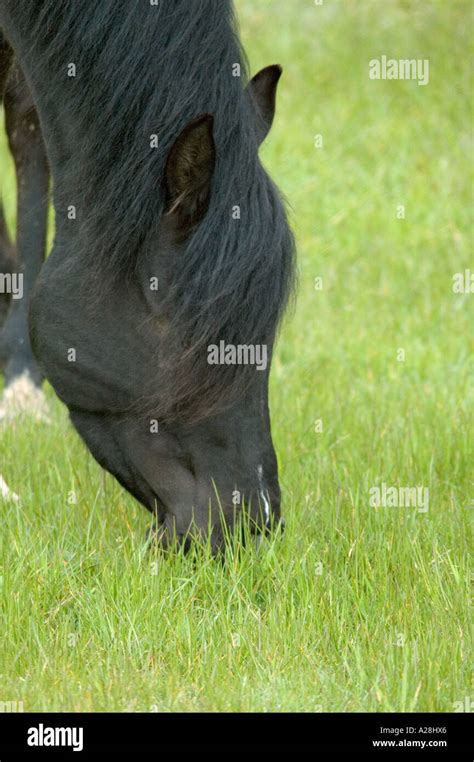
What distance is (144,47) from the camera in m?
4.00

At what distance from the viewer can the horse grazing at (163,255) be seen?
12.5 feet

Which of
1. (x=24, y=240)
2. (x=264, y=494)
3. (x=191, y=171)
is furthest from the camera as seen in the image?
(x=24, y=240)

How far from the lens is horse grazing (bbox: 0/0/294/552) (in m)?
3.81

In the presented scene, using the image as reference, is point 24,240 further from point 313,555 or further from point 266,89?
point 313,555

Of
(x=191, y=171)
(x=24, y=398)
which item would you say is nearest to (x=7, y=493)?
(x=24, y=398)

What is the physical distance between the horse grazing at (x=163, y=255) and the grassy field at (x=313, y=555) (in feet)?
0.99

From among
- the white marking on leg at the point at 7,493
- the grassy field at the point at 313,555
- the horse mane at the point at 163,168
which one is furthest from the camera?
the white marking on leg at the point at 7,493

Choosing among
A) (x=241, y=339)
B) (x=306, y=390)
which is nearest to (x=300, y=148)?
(x=306, y=390)

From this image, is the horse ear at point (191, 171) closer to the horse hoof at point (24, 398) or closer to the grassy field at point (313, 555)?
the grassy field at point (313, 555)

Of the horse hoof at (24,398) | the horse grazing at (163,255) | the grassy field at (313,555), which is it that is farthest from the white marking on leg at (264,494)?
the horse hoof at (24,398)

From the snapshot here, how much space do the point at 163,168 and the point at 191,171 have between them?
0.35 feet

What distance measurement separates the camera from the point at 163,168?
12.7 feet

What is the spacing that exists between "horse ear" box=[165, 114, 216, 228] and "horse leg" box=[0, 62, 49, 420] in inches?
78.4

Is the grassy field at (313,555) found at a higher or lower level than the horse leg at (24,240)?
lower
